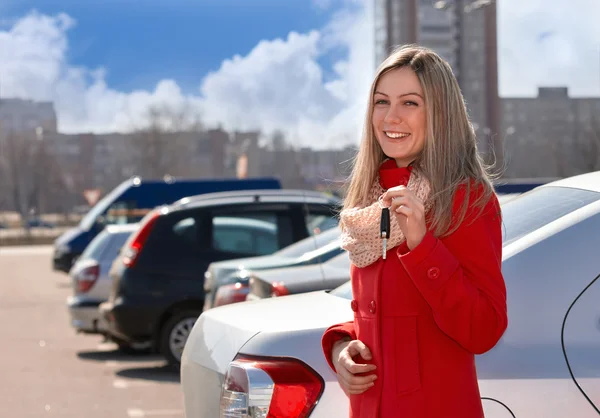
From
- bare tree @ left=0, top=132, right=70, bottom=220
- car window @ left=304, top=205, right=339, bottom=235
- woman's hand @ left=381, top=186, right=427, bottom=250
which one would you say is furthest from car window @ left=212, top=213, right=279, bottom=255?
bare tree @ left=0, top=132, right=70, bottom=220

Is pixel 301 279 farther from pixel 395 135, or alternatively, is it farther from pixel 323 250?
pixel 395 135

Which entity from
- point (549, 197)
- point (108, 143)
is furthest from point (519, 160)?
point (108, 143)

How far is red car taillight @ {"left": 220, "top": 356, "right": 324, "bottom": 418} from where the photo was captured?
9.96ft

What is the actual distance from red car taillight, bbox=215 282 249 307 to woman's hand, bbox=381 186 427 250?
15.4ft

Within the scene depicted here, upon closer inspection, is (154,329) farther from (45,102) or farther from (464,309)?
(45,102)

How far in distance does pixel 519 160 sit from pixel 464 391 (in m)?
42.5

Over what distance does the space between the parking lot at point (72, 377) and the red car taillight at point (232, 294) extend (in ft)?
4.96

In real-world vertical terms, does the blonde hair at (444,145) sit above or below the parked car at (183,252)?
above

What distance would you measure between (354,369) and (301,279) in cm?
337

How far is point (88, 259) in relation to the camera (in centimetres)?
1283

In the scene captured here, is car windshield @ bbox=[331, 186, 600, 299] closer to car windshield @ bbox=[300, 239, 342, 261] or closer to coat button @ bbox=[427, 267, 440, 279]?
coat button @ bbox=[427, 267, 440, 279]

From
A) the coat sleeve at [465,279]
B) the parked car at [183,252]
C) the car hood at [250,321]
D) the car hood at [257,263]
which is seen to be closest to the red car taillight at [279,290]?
the car hood at [257,263]

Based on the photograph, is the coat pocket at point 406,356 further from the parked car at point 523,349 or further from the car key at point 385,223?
the parked car at point 523,349

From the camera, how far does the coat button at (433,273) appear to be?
226 cm
